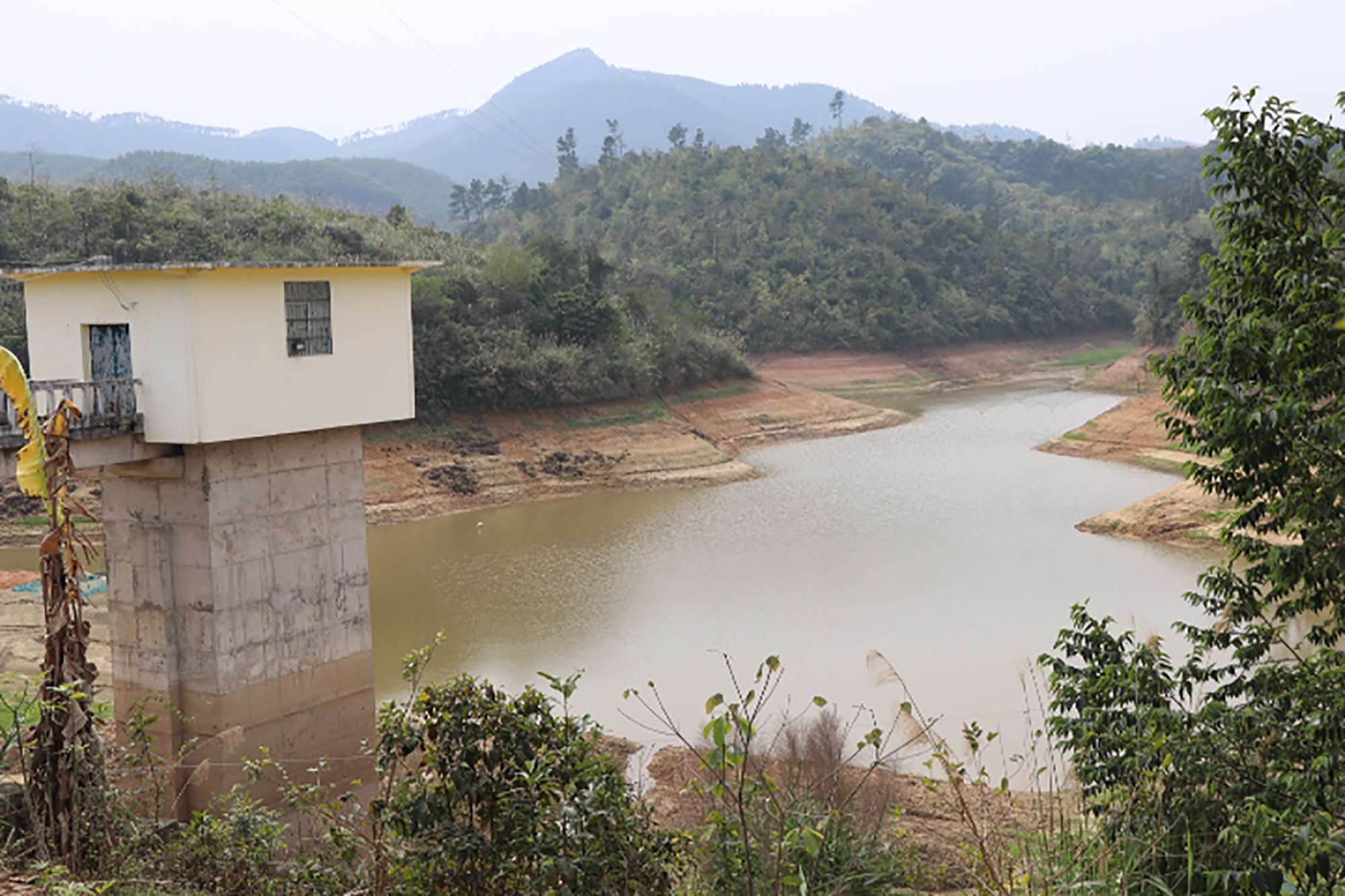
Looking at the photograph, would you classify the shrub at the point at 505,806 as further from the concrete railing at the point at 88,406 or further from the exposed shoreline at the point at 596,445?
the exposed shoreline at the point at 596,445

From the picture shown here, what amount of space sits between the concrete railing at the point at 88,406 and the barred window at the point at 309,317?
1.50 meters

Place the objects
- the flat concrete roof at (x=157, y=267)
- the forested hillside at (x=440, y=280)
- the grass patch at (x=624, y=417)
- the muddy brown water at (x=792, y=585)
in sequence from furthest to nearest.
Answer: the grass patch at (x=624, y=417) → the forested hillside at (x=440, y=280) → the muddy brown water at (x=792, y=585) → the flat concrete roof at (x=157, y=267)

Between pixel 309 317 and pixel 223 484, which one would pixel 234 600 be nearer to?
pixel 223 484

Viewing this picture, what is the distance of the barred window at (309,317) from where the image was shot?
11.3 m

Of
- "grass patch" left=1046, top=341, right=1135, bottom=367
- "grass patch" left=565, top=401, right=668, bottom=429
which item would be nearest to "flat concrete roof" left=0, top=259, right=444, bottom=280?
"grass patch" left=565, top=401, right=668, bottom=429

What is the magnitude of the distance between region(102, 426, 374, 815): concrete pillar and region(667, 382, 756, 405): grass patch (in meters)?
25.2

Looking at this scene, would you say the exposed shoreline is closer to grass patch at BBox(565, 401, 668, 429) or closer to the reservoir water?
grass patch at BBox(565, 401, 668, 429)

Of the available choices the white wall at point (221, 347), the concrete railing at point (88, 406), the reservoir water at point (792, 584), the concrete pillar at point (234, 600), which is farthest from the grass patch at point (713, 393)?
the concrete railing at point (88, 406)

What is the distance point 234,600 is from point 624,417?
899 inches

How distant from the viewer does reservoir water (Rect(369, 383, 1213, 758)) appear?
1506 centimetres

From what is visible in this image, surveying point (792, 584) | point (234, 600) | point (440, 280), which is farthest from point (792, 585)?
point (440, 280)

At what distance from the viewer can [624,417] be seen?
33.3 meters

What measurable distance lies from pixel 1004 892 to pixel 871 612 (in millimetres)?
14337

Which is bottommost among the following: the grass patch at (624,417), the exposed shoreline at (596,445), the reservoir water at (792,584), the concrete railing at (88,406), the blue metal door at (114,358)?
the reservoir water at (792,584)
